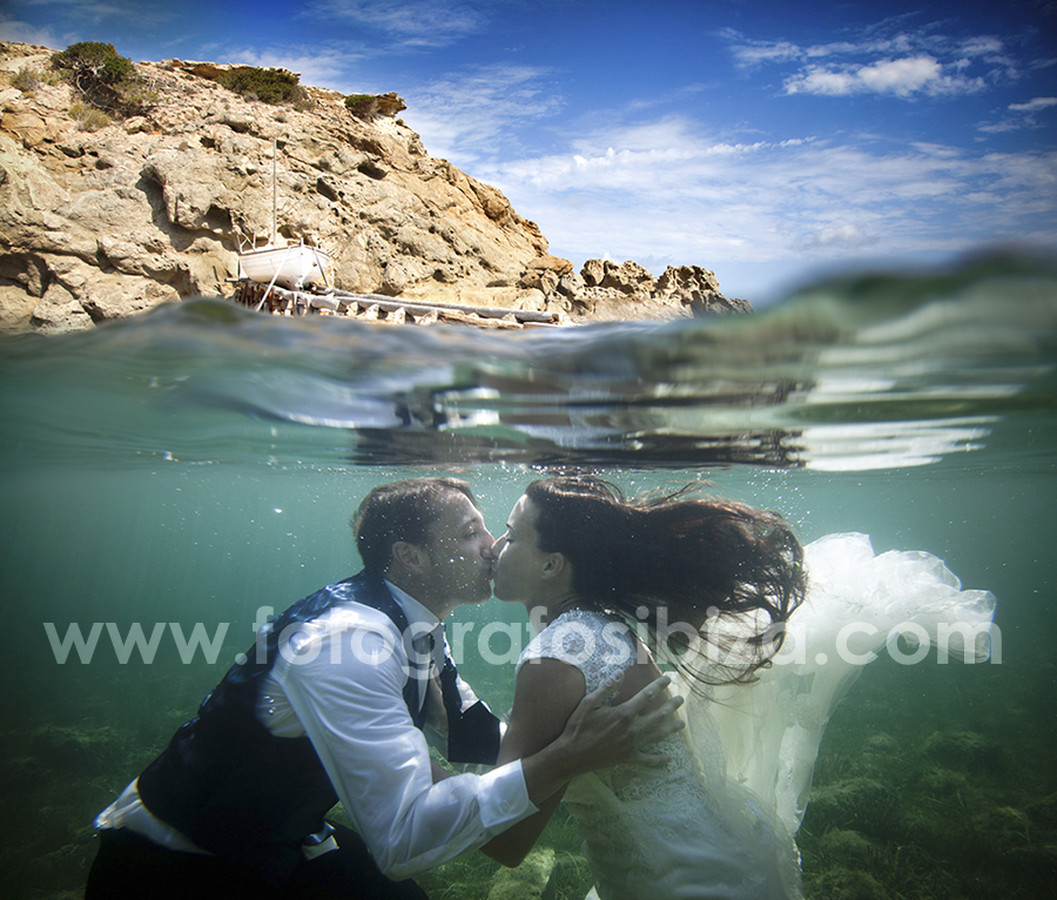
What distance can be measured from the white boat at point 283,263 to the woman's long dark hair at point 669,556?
49.5ft

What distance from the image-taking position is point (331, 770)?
289 cm

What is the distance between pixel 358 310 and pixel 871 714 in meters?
19.5

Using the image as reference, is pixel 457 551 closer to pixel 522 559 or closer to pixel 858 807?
pixel 522 559

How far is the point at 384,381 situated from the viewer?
6.55 meters

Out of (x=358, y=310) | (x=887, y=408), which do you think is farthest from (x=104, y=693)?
(x=887, y=408)

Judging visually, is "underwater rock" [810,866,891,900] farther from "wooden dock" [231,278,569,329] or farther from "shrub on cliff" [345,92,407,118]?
"shrub on cliff" [345,92,407,118]

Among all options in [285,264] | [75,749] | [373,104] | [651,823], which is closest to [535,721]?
[651,823]

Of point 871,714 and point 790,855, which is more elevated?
point 790,855

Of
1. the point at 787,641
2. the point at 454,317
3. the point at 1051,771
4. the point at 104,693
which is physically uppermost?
the point at 454,317

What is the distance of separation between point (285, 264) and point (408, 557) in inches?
610

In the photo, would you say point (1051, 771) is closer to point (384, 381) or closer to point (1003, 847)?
point (1003, 847)

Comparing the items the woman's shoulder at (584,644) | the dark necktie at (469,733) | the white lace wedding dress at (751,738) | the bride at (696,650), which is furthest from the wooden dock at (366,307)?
the woman's shoulder at (584,644)

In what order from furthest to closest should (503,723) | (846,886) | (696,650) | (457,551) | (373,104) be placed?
(373,104) < (846,886) < (503,723) < (696,650) < (457,551)

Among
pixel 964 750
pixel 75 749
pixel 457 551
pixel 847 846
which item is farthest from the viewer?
pixel 75 749
